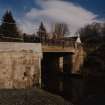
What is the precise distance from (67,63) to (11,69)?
57.8 ft

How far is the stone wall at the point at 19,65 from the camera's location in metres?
18.9

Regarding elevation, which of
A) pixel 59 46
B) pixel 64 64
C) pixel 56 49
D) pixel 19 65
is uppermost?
pixel 59 46

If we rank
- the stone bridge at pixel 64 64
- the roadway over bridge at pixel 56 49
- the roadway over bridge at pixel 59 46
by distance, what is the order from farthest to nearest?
1. the stone bridge at pixel 64 64
2. the roadway over bridge at pixel 59 46
3. the roadway over bridge at pixel 56 49

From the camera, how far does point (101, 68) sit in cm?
3747

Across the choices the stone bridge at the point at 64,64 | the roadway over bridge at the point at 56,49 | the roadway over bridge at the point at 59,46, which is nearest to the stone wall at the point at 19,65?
the roadway over bridge at the point at 56,49

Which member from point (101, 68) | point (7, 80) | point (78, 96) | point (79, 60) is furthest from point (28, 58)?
point (101, 68)

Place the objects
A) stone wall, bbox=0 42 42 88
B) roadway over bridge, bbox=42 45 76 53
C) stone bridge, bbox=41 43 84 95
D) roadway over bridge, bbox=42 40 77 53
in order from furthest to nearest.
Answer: stone bridge, bbox=41 43 84 95, roadway over bridge, bbox=42 40 77 53, roadway over bridge, bbox=42 45 76 53, stone wall, bbox=0 42 42 88

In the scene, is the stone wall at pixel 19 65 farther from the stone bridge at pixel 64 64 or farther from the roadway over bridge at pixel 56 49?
the stone bridge at pixel 64 64

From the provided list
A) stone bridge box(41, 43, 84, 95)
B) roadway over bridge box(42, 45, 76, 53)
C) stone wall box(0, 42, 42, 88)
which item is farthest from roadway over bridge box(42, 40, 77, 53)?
stone wall box(0, 42, 42, 88)

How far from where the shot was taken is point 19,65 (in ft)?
64.9

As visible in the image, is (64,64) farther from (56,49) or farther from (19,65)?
(19,65)

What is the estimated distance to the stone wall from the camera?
18.9 meters

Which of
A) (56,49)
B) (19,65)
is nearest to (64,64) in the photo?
(56,49)

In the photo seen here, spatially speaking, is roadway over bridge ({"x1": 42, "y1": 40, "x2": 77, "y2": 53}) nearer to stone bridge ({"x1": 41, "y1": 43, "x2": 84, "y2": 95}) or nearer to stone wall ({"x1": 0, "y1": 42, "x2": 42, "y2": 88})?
stone bridge ({"x1": 41, "y1": 43, "x2": 84, "y2": 95})
